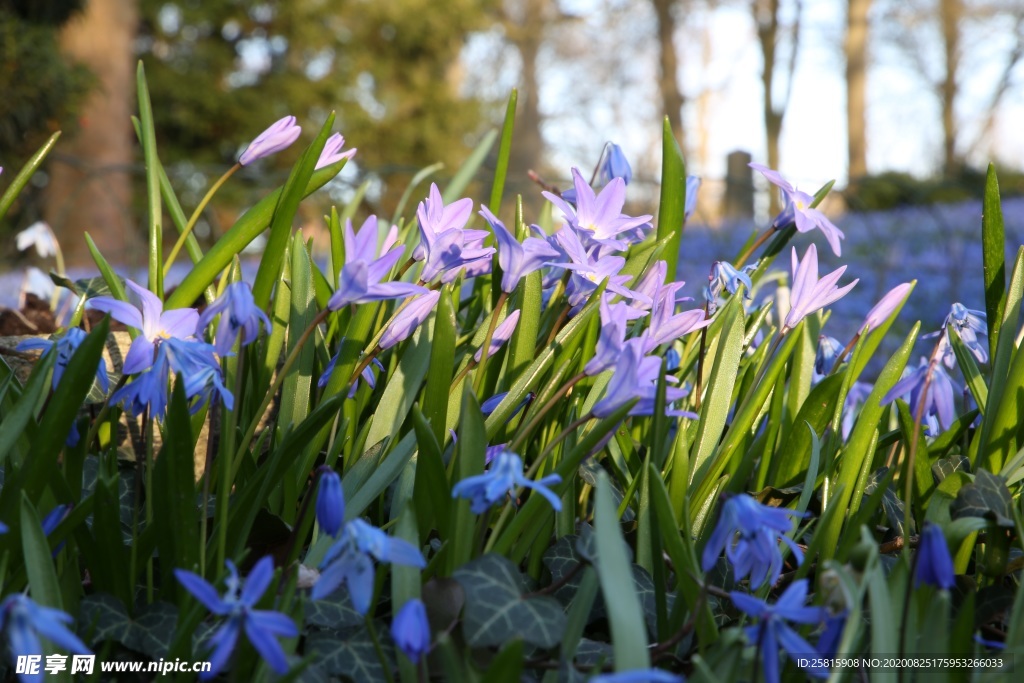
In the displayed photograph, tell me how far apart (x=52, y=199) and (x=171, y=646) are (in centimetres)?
1062

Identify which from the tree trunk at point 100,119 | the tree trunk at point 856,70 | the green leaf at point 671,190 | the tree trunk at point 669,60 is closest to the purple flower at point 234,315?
the green leaf at point 671,190

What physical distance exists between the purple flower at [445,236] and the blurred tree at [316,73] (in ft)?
39.1

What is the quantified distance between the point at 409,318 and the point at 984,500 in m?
0.68

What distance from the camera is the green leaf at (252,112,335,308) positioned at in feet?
→ 3.72

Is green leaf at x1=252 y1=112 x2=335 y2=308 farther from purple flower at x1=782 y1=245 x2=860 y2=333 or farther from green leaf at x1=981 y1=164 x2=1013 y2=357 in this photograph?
green leaf at x1=981 y1=164 x2=1013 y2=357

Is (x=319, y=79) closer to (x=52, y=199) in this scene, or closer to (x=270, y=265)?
(x=52, y=199)

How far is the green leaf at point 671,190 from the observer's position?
A: 1.27 meters

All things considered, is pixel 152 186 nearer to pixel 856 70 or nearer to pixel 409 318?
pixel 409 318

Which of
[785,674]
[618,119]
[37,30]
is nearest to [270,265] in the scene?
[785,674]

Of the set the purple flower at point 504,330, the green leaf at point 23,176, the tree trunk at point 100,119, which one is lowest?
the purple flower at point 504,330

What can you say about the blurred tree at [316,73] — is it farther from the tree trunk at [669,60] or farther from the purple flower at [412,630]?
the purple flower at [412,630]

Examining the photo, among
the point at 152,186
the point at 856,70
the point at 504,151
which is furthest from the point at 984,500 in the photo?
the point at 856,70

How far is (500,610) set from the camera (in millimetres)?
794

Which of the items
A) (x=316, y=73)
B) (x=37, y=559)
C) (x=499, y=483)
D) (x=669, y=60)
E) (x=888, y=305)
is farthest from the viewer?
(x=669, y=60)
